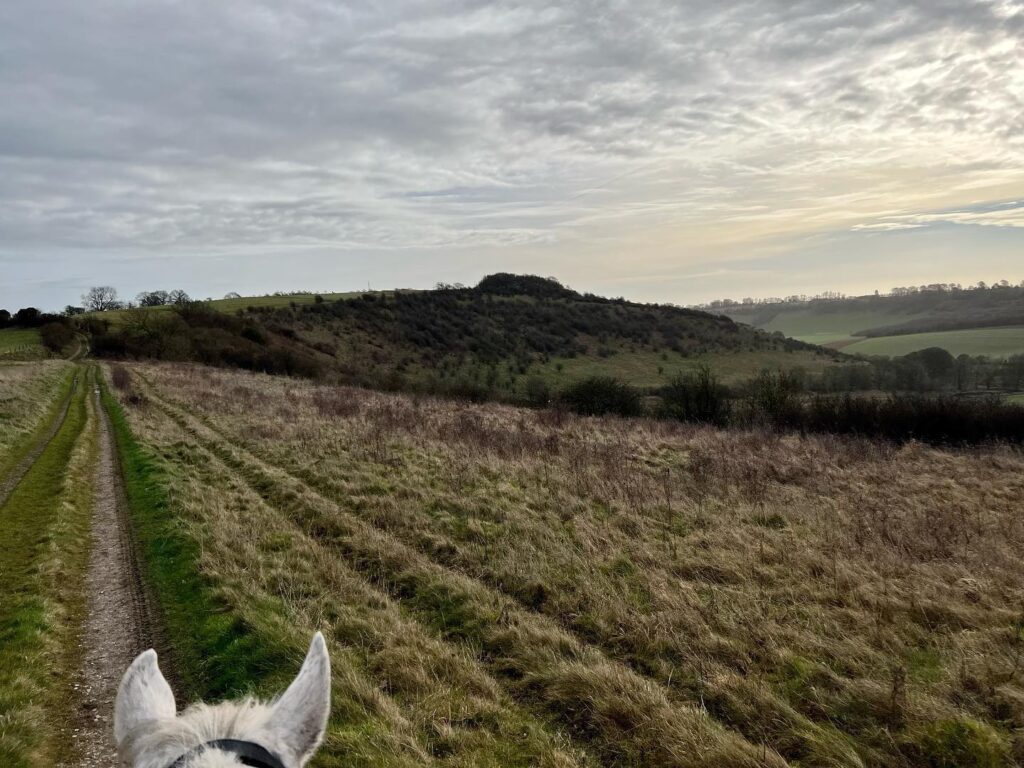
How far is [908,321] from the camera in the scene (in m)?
136

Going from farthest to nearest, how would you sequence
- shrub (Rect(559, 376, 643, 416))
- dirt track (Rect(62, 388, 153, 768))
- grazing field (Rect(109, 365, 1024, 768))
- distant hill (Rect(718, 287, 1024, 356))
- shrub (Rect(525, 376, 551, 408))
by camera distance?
distant hill (Rect(718, 287, 1024, 356))
shrub (Rect(525, 376, 551, 408))
shrub (Rect(559, 376, 643, 416))
dirt track (Rect(62, 388, 153, 768))
grazing field (Rect(109, 365, 1024, 768))

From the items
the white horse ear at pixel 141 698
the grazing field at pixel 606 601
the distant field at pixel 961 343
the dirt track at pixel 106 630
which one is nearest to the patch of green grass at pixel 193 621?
the grazing field at pixel 606 601

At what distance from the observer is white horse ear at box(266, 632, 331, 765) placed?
1764mm

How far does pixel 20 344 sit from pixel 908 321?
535ft

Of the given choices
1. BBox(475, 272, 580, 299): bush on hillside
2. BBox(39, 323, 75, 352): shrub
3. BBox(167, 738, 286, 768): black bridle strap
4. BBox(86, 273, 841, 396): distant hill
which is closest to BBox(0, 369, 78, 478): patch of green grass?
BBox(167, 738, 286, 768): black bridle strap

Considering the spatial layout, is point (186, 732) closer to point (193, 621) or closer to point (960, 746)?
point (960, 746)

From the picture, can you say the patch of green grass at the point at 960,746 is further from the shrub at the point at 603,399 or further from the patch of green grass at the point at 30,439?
the shrub at the point at 603,399

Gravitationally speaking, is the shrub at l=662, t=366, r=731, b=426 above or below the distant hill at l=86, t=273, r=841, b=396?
below

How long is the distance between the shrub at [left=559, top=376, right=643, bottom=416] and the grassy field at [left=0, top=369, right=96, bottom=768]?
21.0m

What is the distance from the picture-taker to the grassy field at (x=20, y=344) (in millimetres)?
46125

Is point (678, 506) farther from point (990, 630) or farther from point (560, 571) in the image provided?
point (990, 630)

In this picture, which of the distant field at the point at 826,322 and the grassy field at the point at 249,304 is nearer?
the grassy field at the point at 249,304

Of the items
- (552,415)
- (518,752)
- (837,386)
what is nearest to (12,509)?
(518,752)

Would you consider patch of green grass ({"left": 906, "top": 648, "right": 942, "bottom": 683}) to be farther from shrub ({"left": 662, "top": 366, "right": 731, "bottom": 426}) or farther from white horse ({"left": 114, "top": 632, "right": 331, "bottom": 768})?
shrub ({"left": 662, "top": 366, "right": 731, "bottom": 426})
